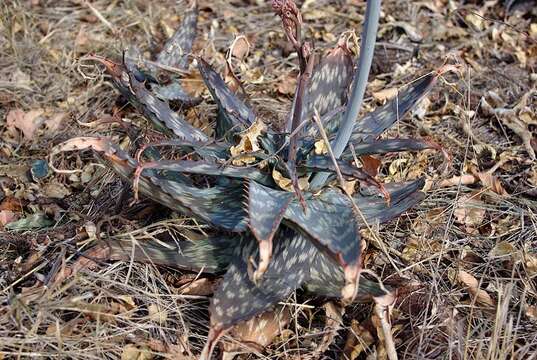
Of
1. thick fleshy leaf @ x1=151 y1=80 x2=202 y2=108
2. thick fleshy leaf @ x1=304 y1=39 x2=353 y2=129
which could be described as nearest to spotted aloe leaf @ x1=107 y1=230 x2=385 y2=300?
thick fleshy leaf @ x1=304 y1=39 x2=353 y2=129

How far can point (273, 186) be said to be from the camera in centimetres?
226

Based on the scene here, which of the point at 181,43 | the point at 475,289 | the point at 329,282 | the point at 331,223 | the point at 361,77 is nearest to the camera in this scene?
the point at 361,77

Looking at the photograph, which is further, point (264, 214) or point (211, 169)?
point (211, 169)

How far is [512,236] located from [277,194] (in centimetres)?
96

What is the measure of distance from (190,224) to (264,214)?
1.82 feet

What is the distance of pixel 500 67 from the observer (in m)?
3.48

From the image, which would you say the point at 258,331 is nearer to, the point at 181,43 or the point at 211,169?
the point at 211,169

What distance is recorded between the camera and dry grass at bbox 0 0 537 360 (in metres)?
2.14

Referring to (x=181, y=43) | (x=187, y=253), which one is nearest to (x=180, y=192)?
(x=187, y=253)

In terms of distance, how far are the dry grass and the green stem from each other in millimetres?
349

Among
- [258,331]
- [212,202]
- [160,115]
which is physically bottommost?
[258,331]

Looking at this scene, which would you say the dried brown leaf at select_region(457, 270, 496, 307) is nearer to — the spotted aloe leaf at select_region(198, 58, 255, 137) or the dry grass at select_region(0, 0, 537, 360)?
the dry grass at select_region(0, 0, 537, 360)

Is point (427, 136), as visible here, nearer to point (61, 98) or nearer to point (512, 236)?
point (512, 236)

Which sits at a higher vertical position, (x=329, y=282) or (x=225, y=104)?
(x=225, y=104)
